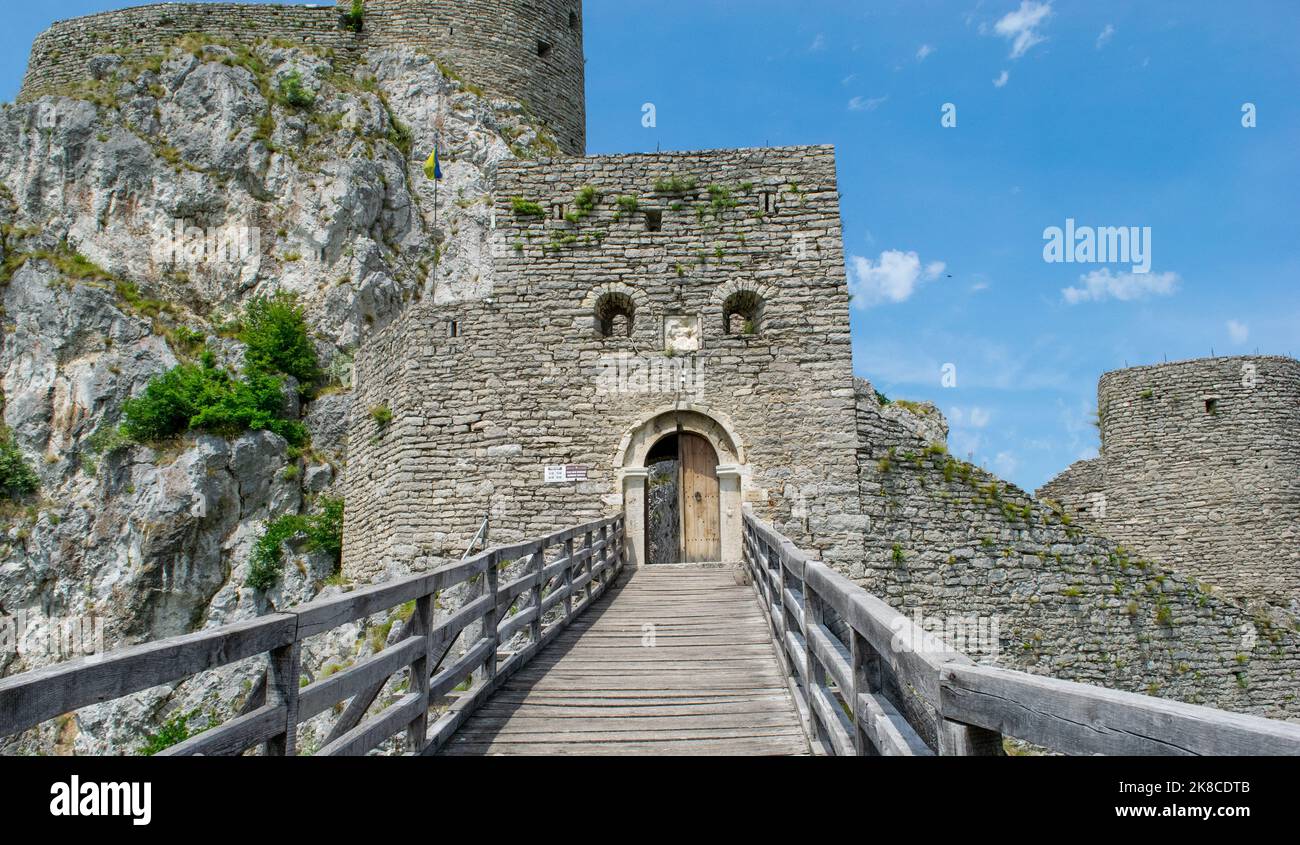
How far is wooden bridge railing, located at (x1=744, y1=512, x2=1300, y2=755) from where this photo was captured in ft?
4.71

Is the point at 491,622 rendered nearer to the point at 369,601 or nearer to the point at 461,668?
the point at 461,668

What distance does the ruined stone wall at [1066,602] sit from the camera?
402 inches

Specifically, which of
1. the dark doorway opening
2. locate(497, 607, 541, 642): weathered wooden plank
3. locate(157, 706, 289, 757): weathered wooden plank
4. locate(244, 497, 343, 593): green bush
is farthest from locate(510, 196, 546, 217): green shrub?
locate(157, 706, 289, 757): weathered wooden plank

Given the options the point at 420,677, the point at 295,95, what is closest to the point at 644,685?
the point at 420,677

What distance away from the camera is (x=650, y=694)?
5.28m

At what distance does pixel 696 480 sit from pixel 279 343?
1191cm

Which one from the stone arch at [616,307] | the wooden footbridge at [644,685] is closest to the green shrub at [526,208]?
the stone arch at [616,307]

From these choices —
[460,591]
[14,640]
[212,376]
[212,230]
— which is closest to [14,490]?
[14,640]

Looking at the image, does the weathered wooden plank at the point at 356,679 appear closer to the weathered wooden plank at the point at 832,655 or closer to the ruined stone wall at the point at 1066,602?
the weathered wooden plank at the point at 832,655

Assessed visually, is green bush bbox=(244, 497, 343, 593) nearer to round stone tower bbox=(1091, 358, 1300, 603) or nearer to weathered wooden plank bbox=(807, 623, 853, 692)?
weathered wooden plank bbox=(807, 623, 853, 692)

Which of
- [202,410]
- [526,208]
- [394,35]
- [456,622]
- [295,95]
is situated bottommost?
[456,622]

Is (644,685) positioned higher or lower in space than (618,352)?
lower

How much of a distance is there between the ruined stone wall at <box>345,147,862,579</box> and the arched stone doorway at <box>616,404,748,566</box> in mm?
174

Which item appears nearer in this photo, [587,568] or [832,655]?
[832,655]
